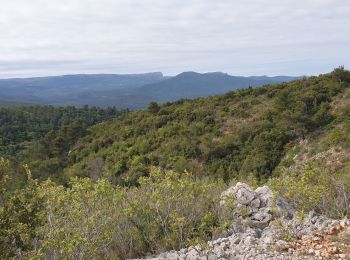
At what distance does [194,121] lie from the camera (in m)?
41.8

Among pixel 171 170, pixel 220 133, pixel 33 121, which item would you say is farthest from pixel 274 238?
pixel 33 121

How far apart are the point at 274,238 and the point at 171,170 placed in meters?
3.50

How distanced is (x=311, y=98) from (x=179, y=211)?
29419mm

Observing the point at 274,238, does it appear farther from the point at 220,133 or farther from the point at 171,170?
the point at 220,133

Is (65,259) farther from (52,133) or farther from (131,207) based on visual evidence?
(52,133)

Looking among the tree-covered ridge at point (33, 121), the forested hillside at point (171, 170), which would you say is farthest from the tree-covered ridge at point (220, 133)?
the tree-covered ridge at point (33, 121)

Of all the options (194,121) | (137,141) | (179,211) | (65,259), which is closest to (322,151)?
(194,121)

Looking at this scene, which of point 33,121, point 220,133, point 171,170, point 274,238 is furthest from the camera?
point 33,121

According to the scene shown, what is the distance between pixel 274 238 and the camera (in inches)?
311

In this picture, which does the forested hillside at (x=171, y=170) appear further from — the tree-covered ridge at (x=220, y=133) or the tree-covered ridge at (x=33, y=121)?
the tree-covered ridge at (x=33, y=121)

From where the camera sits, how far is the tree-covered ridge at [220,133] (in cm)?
3294

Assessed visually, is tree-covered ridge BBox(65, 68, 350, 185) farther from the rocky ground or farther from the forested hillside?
the rocky ground

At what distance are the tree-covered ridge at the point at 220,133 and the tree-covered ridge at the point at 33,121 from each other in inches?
909

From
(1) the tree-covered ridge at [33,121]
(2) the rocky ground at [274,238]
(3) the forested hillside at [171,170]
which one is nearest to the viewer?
(2) the rocky ground at [274,238]
